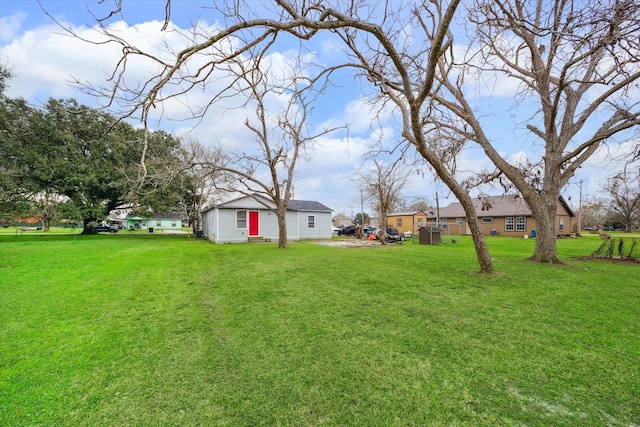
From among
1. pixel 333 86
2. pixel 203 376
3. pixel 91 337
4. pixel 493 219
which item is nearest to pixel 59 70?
pixel 91 337

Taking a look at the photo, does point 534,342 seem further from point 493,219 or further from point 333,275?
point 493,219

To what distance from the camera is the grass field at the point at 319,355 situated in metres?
2.09

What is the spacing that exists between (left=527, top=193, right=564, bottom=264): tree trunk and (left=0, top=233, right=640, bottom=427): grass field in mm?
3167

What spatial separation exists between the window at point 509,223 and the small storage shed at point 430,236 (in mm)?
15388

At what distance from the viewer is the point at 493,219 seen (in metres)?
29.7

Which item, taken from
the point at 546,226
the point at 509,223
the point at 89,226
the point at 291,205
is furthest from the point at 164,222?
the point at 546,226

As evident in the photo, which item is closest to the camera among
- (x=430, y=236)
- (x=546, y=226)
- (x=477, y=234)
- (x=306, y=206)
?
(x=477, y=234)

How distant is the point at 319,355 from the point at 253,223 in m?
17.0

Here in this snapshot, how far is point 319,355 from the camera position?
9.59ft

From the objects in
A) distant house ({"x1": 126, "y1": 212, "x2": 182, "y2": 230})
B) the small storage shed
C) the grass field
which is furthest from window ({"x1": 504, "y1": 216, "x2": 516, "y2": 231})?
distant house ({"x1": 126, "y1": 212, "x2": 182, "y2": 230})

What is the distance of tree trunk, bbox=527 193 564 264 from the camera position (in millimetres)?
8852

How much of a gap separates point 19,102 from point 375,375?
26.5 meters

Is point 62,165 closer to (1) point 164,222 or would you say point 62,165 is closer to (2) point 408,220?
(2) point 408,220

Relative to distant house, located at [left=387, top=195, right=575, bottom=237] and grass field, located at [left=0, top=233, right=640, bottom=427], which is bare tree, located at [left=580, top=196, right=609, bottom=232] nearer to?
distant house, located at [left=387, top=195, right=575, bottom=237]
